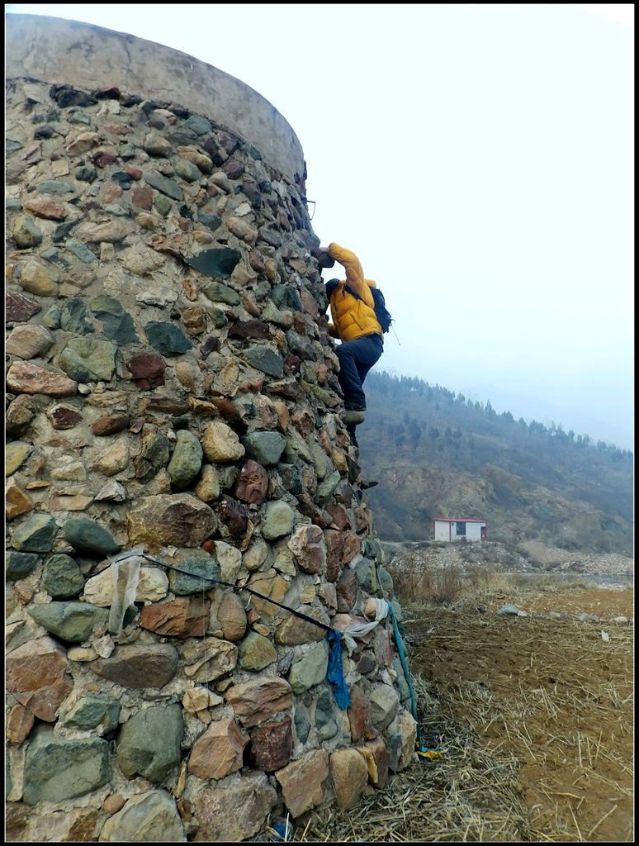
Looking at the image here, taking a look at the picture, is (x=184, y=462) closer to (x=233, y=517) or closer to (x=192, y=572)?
(x=233, y=517)

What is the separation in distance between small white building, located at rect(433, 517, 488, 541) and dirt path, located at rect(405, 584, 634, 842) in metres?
23.8

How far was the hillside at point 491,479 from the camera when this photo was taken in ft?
122

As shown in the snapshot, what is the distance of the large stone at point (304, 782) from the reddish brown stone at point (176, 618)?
0.67m

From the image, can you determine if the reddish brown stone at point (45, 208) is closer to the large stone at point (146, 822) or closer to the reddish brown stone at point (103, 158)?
the reddish brown stone at point (103, 158)

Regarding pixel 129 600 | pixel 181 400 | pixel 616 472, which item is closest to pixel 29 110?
pixel 181 400

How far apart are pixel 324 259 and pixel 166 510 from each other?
8.18ft

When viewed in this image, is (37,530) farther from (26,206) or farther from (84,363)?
(26,206)

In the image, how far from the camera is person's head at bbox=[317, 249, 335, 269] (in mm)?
4098

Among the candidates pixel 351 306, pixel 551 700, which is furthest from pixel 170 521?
pixel 551 700

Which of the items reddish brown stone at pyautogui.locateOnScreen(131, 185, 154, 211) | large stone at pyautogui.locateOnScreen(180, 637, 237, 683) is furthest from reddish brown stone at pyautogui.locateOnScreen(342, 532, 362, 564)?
reddish brown stone at pyautogui.locateOnScreen(131, 185, 154, 211)

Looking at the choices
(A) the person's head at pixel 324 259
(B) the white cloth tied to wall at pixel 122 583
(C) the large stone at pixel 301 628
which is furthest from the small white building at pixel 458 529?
(B) the white cloth tied to wall at pixel 122 583

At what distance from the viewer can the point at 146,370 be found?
2572 millimetres

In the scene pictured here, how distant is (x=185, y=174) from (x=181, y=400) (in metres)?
1.42

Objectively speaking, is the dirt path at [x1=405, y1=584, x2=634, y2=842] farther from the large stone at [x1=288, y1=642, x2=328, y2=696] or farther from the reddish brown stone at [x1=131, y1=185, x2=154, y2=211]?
the reddish brown stone at [x1=131, y1=185, x2=154, y2=211]
